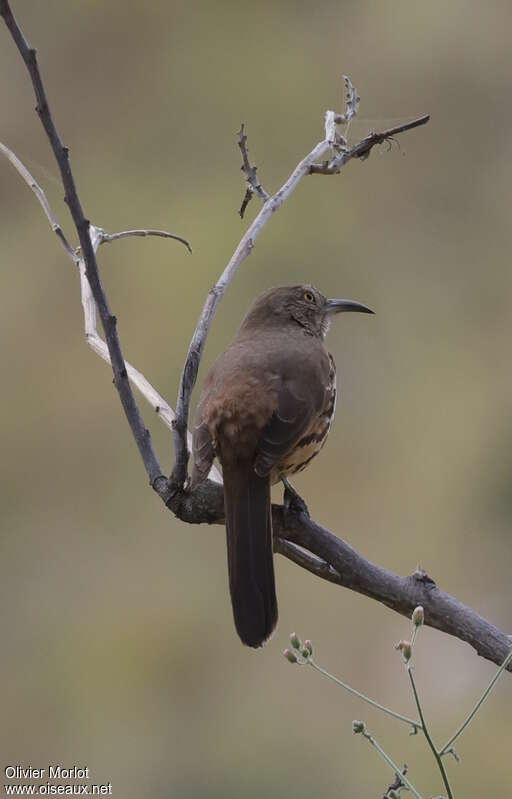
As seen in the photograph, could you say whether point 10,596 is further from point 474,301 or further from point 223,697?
point 474,301

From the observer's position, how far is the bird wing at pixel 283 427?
12.5 ft

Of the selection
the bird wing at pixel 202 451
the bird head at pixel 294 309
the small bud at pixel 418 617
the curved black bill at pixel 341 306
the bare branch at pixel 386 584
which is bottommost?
the small bud at pixel 418 617

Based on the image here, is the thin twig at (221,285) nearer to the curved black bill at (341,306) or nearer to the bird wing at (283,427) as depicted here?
the bird wing at (283,427)

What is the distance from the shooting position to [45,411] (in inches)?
446

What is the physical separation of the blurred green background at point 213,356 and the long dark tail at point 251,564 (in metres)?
3.81

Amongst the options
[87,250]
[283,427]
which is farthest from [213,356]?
[87,250]

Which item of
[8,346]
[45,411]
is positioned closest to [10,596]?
[45,411]

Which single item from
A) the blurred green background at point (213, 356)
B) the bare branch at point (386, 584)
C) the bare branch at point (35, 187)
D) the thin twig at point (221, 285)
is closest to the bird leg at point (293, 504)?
the bare branch at point (386, 584)

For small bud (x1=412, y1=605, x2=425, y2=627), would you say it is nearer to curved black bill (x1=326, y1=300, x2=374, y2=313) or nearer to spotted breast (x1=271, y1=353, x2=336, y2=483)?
spotted breast (x1=271, y1=353, x2=336, y2=483)

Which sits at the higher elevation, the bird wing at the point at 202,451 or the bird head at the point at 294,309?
the bird head at the point at 294,309

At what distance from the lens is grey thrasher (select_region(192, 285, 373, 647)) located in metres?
3.54

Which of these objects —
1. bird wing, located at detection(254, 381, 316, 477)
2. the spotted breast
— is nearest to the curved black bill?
the spotted breast

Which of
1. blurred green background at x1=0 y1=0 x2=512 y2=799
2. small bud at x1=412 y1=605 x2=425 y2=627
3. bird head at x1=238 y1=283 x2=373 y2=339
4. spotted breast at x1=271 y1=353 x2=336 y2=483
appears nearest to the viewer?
small bud at x1=412 y1=605 x2=425 y2=627

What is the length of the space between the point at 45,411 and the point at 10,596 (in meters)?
1.75
